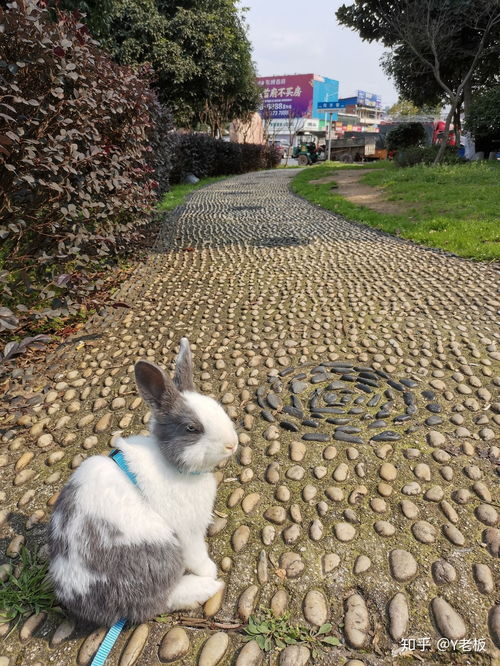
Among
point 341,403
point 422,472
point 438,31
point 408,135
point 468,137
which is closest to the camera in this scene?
point 422,472

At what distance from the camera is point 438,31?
17344 millimetres

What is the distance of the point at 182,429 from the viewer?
1.74 metres

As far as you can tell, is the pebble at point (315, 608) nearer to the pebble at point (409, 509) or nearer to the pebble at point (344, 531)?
the pebble at point (344, 531)

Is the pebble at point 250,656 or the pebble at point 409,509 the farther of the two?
the pebble at point 409,509

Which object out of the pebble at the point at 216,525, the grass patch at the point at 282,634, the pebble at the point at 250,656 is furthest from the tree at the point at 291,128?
the pebble at the point at 250,656

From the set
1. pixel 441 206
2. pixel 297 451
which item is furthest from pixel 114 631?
pixel 441 206

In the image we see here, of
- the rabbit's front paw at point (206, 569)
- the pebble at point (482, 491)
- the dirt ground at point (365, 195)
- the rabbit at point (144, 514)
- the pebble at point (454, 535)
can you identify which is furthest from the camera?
the dirt ground at point (365, 195)

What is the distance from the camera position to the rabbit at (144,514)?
165cm

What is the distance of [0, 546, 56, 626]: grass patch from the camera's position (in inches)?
75.4

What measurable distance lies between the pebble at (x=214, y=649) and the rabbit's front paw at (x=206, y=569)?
24 cm

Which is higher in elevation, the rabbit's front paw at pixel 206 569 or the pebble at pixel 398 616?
the rabbit's front paw at pixel 206 569

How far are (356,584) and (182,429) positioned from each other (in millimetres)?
1147

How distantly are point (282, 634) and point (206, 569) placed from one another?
0.43 meters

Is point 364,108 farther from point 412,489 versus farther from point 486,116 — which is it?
point 412,489
